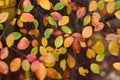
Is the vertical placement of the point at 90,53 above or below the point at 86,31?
below

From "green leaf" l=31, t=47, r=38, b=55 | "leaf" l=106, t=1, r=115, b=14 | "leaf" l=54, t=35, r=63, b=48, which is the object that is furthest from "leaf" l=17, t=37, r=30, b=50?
"leaf" l=106, t=1, r=115, b=14

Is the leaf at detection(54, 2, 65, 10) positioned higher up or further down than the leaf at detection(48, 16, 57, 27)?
higher up

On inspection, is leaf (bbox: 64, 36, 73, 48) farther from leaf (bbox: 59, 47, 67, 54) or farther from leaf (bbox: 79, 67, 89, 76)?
leaf (bbox: 79, 67, 89, 76)

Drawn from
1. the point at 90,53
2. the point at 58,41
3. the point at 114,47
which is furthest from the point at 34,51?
the point at 114,47

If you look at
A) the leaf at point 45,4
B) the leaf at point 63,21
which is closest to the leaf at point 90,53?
the leaf at point 63,21

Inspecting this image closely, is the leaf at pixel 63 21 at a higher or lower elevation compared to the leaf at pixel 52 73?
higher

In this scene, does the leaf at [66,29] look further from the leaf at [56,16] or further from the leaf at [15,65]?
the leaf at [15,65]

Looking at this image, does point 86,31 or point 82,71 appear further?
point 82,71

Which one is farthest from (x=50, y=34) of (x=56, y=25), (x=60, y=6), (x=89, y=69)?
(x=89, y=69)

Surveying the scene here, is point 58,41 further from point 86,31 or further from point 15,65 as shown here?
point 15,65

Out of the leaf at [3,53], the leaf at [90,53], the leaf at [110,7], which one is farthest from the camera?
the leaf at [90,53]

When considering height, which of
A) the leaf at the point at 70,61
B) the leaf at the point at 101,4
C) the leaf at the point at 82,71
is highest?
the leaf at the point at 101,4
